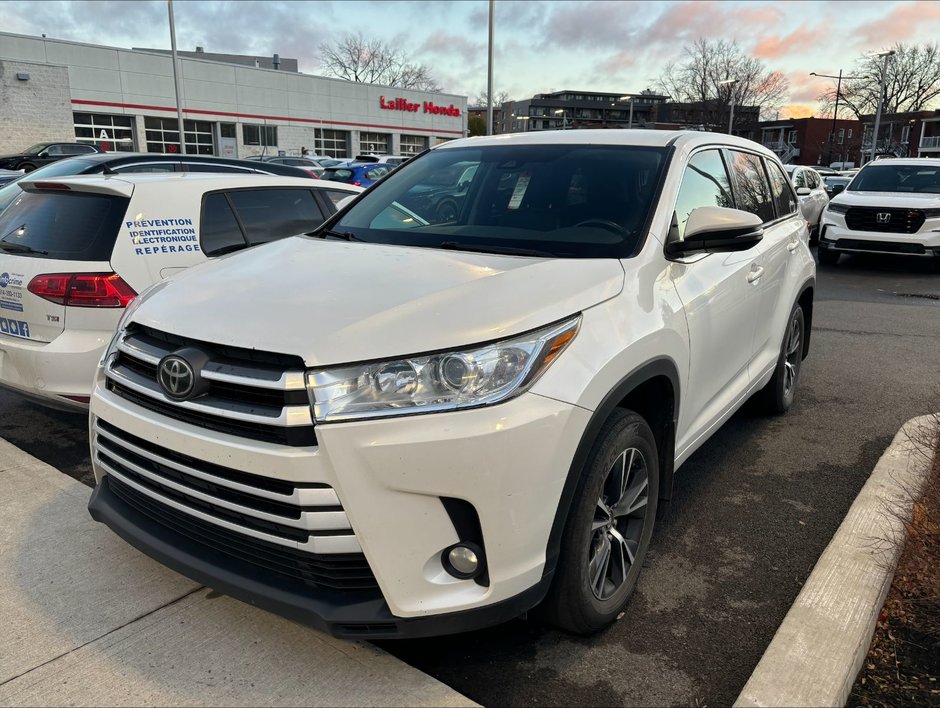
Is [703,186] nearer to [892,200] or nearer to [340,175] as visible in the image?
[892,200]

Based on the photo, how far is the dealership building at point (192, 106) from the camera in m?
35.6

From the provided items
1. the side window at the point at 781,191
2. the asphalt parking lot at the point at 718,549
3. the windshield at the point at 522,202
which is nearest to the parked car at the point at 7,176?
the asphalt parking lot at the point at 718,549

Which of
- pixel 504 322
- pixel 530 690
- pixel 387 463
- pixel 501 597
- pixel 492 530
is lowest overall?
pixel 530 690

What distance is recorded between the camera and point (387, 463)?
2.09 m

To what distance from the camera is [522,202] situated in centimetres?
349

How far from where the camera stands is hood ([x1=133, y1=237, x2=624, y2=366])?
221 centimetres

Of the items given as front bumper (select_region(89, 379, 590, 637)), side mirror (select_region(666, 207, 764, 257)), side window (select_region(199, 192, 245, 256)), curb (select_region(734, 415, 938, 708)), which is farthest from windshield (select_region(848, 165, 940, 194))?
front bumper (select_region(89, 379, 590, 637))

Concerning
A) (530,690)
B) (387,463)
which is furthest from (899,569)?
(387,463)

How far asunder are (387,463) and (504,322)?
55 centimetres

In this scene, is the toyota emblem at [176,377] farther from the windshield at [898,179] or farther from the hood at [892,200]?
the windshield at [898,179]

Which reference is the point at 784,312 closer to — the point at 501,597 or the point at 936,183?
the point at 501,597

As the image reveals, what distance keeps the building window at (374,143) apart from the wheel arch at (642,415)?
51977 mm

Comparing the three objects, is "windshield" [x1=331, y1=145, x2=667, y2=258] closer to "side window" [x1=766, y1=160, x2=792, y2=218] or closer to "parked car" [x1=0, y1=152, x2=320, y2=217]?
"side window" [x1=766, y1=160, x2=792, y2=218]

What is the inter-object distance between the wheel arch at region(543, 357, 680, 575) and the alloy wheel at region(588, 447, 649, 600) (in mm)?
204
